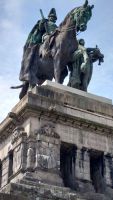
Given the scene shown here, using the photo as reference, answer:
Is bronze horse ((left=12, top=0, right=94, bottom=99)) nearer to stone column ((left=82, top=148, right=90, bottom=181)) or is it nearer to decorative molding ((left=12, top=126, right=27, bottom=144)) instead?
decorative molding ((left=12, top=126, right=27, bottom=144))

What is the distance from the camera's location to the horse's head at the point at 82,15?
78.9 feet

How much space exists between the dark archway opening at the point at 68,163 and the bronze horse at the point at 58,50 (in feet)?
13.5

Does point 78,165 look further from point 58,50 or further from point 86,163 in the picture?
point 58,50

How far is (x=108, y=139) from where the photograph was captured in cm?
2156

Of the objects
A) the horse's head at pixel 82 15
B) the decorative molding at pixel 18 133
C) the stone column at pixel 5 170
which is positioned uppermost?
the horse's head at pixel 82 15

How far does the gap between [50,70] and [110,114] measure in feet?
12.3

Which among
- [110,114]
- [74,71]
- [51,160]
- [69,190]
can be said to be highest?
[74,71]

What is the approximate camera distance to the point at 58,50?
2370cm

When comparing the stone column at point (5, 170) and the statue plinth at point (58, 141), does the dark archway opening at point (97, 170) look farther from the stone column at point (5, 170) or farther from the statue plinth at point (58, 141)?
the stone column at point (5, 170)

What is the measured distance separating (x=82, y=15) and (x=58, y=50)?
2099mm

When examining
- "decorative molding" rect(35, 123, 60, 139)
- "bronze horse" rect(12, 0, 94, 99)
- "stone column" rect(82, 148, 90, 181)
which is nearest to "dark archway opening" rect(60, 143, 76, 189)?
"stone column" rect(82, 148, 90, 181)

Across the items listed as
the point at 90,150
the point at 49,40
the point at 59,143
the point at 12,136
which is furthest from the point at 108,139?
the point at 49,40

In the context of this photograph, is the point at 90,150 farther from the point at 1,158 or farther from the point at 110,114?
the point at 1,158

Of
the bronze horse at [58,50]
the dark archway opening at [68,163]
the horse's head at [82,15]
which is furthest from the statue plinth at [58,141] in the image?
the horse's head at [82,15]
